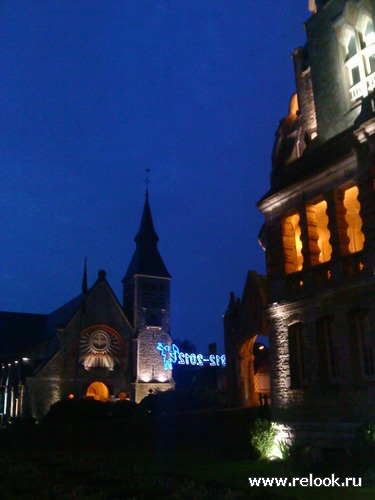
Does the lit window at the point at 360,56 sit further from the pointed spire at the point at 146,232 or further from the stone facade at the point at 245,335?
the pointed spire at the point at 146,232

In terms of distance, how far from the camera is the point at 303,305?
16516mm

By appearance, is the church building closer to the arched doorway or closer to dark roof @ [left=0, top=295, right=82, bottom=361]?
the arched doorway

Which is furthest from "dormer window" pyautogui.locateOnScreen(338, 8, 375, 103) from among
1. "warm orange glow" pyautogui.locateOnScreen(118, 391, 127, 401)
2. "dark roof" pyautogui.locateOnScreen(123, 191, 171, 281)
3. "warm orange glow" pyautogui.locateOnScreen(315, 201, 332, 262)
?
"dark roof" pyautogui.locateOnScreen(123, 191, 171, 281)

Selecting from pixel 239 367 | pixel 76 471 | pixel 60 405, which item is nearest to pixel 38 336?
pixel 60 405

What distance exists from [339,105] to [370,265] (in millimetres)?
6840

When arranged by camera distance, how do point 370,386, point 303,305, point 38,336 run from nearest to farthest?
1. point 370,386
2. point 303,305
3. point 38,336

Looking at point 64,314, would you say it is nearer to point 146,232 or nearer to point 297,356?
point 146,232

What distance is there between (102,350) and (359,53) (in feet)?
130

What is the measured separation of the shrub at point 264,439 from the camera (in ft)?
54.7

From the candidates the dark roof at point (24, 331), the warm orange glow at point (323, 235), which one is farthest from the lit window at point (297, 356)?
the dark roof at point (24, 331)

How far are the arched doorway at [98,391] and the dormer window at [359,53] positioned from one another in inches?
1585

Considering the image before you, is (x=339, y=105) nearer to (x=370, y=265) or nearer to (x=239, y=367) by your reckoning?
(x=370, y=265)

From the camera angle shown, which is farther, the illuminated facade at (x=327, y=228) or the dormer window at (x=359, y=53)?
the dormer window at (x=359, y=53)

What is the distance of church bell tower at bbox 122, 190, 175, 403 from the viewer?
5150cm
